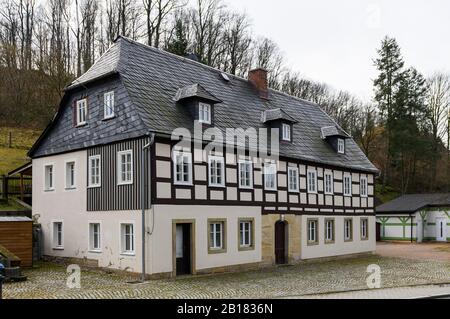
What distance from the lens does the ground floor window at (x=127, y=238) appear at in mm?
19344

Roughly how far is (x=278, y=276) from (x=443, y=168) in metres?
41.1

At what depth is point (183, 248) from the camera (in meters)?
20.2

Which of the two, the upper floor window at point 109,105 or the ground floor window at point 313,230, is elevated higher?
the upper floor window at point 109,105

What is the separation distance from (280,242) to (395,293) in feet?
29.7

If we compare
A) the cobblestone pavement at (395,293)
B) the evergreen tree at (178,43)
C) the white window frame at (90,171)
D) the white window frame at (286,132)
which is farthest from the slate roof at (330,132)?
the evergreen tree at (178,43)

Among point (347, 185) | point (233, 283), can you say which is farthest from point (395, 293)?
point (347, 185)

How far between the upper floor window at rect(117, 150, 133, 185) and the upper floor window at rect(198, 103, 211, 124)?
345 centimetres

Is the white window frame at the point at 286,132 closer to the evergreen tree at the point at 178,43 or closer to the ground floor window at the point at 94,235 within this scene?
the ground floor window at the point at 94,235

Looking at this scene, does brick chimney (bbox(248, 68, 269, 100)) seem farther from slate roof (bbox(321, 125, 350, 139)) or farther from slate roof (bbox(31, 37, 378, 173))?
slate roof (bbox(321, 125, 350, 139))

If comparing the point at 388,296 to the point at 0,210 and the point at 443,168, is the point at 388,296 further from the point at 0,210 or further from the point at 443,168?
the point at 443,168

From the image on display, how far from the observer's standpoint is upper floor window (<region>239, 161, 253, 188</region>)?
74.9ft

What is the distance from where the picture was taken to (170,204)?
63.9 feet

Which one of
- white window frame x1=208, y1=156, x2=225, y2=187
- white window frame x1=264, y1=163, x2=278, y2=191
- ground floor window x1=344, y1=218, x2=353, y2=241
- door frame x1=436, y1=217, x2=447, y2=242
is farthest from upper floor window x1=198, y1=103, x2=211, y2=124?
door frame x1=436, y1=217, x2=447, y2=242

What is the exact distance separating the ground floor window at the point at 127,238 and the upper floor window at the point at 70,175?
4094 millimetres
